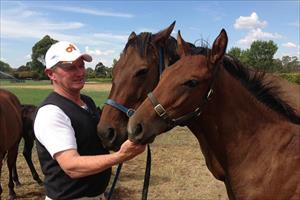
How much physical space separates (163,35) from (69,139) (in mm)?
1793

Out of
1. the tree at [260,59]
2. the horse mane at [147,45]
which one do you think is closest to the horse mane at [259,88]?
the tree at [260,59]

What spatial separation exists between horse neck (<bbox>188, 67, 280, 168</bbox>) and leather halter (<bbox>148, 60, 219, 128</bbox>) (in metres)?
0.10

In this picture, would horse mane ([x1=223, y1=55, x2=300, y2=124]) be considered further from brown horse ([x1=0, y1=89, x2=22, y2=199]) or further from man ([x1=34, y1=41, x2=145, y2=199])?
brown horse ([x1=0, y1=89, x2=22, y2=199])

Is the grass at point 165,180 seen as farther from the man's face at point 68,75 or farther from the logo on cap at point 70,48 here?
the logo on cap at point 70,48

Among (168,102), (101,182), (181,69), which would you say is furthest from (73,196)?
(181,69)

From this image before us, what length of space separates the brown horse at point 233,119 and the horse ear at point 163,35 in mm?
693

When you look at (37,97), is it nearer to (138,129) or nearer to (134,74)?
(134,74)

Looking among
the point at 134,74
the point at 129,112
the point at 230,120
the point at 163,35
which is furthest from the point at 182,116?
the point at 163,35

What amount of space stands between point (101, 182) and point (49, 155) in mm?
484

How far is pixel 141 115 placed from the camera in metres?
2.74

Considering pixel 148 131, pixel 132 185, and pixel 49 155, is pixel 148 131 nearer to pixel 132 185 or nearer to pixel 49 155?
pixel 49 155

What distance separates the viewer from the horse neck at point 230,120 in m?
3.06

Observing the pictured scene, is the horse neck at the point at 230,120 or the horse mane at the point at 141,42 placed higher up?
the horse mane at the point at 141,42

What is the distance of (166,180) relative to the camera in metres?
7.85
